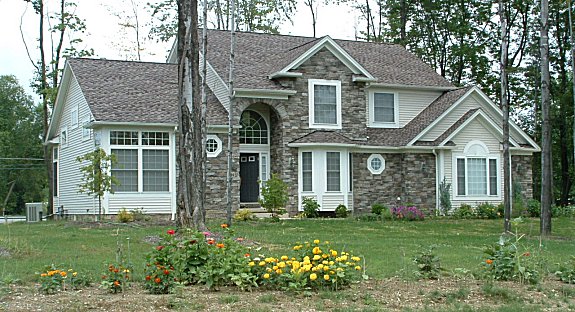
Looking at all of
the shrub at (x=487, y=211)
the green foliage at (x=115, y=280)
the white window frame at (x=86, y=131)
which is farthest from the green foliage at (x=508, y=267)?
the white window frame at (x=86, y=131)

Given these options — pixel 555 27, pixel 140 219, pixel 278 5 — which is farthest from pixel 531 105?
pixel 140 219

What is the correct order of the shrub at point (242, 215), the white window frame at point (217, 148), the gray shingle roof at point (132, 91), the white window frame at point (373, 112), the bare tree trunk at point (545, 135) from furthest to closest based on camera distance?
the white window frame at point (373, 112) < the white window frame at point (217, 148) < the gray shingle roof at point (132, 91) < the shrub at point (242, 215) < the bare tree trunk at point (545, 135)

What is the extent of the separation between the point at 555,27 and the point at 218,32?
65.3 ft

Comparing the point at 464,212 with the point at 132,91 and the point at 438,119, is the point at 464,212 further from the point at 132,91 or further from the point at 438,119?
the point at 132,91

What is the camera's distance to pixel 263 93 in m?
24.6

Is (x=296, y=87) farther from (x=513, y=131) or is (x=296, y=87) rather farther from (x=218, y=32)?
(x=513, y=131)

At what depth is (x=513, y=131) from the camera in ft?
92.6

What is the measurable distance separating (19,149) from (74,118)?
109 feet

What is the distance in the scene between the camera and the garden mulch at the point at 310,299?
735 cm

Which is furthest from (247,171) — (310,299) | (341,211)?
(310,299)

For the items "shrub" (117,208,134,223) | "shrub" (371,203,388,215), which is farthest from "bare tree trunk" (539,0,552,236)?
"shrub" (117,208,134,223)

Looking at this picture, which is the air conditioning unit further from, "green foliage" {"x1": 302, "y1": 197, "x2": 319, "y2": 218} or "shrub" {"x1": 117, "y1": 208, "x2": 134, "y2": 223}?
"green foliage" {"x1": 302, "y1": 197, "x2": 319, "y2": 218}

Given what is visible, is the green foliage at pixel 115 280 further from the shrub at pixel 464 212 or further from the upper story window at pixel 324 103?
the shrub at pixel 464 212

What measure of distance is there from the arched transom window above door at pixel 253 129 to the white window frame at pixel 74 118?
616 cm
